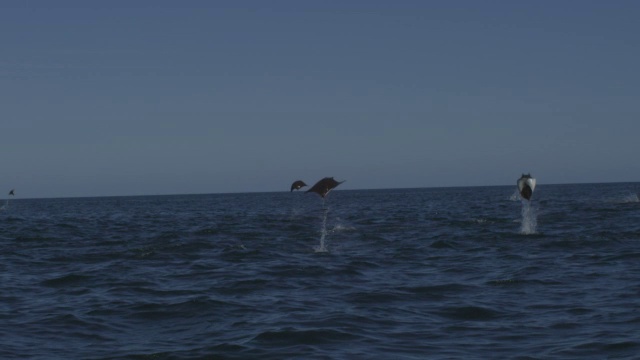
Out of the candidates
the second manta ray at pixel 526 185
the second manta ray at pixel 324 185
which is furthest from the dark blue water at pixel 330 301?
the second manta ray at pixel 324 185

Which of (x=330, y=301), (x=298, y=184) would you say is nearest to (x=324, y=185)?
(x=298, y=184)

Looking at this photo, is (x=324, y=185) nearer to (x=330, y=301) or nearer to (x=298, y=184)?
(x=298, y=184)

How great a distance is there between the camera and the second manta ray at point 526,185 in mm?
18219

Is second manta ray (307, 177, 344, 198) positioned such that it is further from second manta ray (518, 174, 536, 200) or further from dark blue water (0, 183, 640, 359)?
second manta ray (518, 174, 536, 200)

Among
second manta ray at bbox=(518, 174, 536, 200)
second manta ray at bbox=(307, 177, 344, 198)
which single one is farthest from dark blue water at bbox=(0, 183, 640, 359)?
second manta ray at bbox=(307, 177, 344, 198)

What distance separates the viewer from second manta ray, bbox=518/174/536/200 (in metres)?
18.2

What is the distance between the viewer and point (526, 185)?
18.4 m

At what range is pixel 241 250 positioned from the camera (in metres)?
26.4

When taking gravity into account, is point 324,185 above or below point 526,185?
below

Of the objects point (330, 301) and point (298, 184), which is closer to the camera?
point (330, 301)

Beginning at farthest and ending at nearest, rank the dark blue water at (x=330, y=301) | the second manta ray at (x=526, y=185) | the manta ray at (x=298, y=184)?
the second manta ray at (x=526, y=185), the manta ray at (x=298, y=184), the dark blue water at (x=330, y=301)

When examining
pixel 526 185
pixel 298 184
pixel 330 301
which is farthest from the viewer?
pixel 526 185

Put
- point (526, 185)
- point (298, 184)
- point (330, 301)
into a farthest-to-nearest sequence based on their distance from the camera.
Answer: point (526, 185) < point (298, 184) < point (330, 301)

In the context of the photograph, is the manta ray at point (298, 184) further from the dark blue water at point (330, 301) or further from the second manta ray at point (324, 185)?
the dark blue water at point (330, 301)
